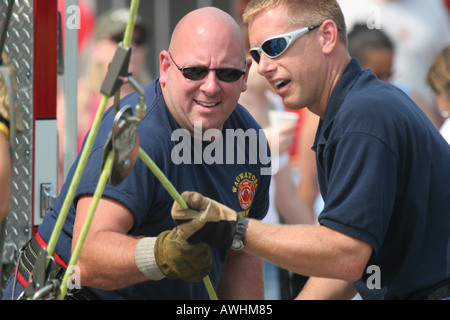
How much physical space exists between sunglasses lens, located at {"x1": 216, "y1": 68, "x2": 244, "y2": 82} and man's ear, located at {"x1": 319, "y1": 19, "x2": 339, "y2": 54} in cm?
36

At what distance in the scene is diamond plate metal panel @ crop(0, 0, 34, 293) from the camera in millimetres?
3631

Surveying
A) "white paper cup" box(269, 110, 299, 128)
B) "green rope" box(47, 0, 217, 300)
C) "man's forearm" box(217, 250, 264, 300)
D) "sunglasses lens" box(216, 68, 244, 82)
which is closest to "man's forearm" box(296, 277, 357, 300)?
"man's forearm" box(217, 250, 264, 300)

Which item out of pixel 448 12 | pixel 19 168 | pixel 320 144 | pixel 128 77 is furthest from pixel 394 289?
pixel 448 12

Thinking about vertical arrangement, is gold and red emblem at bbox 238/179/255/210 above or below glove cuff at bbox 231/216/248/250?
above

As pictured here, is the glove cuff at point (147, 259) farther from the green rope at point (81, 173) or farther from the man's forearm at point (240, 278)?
the man's forearm at point (240, 278)

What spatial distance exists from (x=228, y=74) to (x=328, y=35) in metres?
0.41

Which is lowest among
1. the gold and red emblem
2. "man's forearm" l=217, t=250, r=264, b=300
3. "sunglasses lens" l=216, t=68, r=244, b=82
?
"man's forearm" l=217, t=250, r=264, b=300

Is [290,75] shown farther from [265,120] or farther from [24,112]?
[265,120]

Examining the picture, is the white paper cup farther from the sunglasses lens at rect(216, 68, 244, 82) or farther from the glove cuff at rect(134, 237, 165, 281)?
the glove cuff at rect(134, 237, 165, 281)

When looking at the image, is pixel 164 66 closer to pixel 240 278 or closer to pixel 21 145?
pixel 21 145

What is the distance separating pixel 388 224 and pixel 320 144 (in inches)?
15.6

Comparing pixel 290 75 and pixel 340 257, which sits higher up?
pixel 290 75

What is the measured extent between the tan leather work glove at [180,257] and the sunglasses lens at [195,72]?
73 cm

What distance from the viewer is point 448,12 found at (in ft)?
22.8
